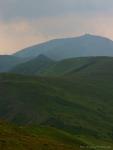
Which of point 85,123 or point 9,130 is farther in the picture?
point 85,123

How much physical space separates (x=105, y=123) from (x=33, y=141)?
389ft

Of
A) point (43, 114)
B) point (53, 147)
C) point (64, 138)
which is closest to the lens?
point (53, 147)

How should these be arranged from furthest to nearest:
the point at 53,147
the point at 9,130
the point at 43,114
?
the point at 43,114, the point at 9,130, the point at 53,147

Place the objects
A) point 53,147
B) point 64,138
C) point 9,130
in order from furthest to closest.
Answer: point 64,138 → point 9,130 → point 53,147

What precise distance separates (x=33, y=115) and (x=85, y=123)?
2714cm

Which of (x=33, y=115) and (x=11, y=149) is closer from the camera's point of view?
(x=11, y=149)

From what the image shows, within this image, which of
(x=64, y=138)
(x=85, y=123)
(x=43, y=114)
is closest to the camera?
(x=64, y=138)

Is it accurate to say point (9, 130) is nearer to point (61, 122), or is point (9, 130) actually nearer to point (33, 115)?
point (61, 122)

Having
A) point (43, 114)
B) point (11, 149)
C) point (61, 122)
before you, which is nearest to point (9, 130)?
point (11, 149)

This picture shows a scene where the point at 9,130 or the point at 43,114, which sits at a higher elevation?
the point at 9,130

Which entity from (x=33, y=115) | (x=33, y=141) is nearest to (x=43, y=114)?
(x=33, y=115)

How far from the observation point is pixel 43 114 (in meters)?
191

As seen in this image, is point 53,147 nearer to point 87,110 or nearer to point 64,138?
point 64,138

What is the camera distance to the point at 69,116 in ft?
613
